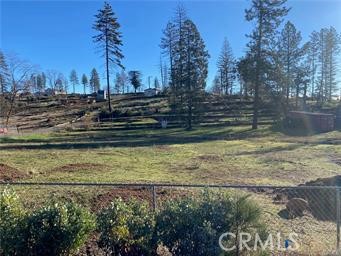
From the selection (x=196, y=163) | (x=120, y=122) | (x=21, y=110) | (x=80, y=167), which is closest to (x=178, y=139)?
(x=196, y=163)

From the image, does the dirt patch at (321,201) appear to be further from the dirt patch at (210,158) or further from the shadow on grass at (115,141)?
the shadow on grass at (115,141)

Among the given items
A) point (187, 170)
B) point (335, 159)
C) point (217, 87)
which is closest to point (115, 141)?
point (187, 170)

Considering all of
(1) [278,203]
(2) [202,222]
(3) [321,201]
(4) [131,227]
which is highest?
(2) [202,222]

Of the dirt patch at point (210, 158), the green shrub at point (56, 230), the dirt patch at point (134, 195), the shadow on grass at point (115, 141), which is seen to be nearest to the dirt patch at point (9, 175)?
the dirt patch at point (134, 195)

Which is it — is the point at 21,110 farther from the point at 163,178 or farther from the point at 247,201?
the point at 247,201

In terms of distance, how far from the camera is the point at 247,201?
17.3ft

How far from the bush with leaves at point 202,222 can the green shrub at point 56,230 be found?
1.17 meters

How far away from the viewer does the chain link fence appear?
659cm

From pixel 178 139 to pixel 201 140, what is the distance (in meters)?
2.09

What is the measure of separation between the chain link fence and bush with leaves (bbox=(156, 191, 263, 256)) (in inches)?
30.0

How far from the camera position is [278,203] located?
1005cm

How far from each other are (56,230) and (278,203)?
6.78 metres

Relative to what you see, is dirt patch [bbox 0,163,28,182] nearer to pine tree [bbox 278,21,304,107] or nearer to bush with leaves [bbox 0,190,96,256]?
bush with leaves [bbox 0,190,96,256]

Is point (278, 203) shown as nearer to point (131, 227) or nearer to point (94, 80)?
point (131, 227)
